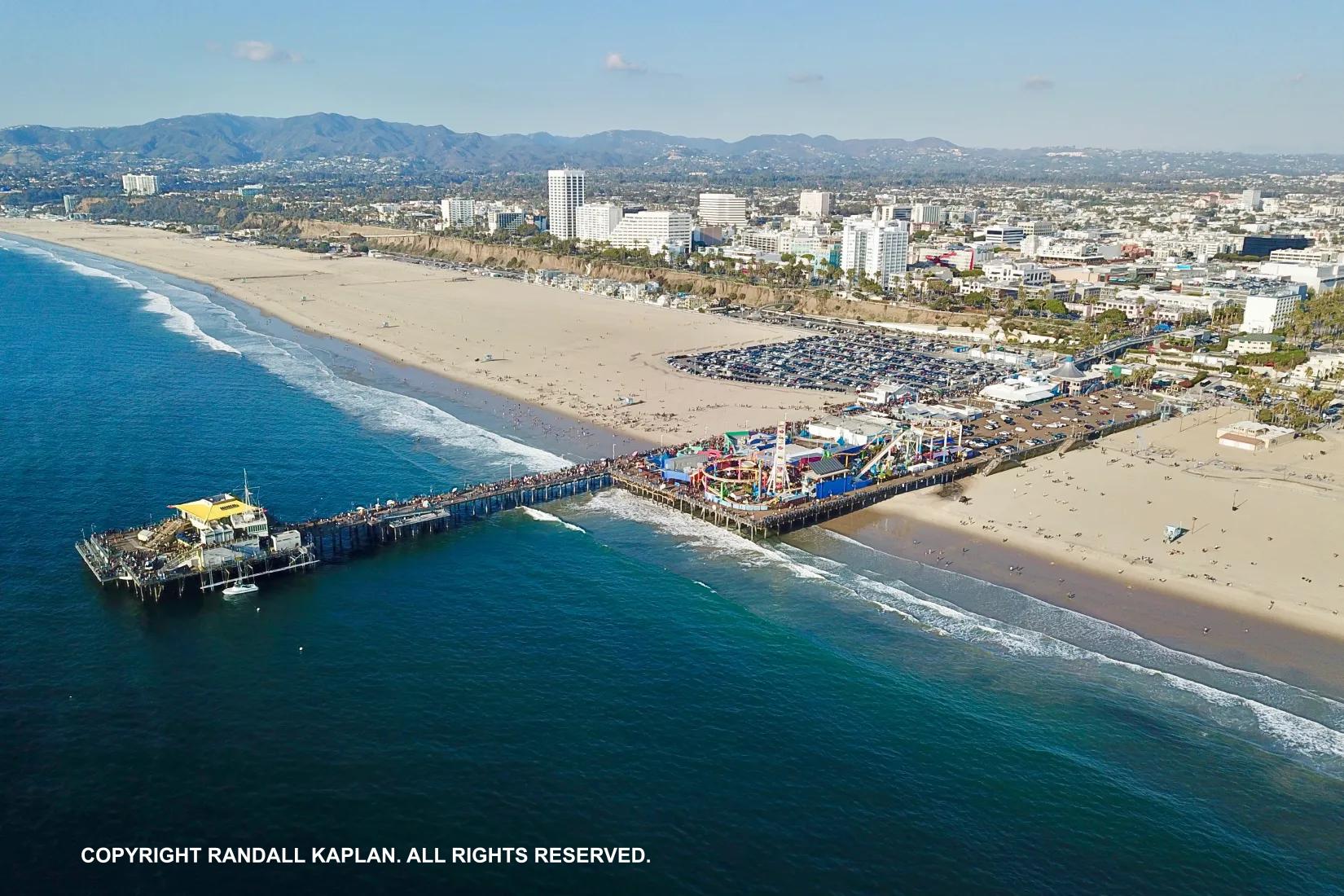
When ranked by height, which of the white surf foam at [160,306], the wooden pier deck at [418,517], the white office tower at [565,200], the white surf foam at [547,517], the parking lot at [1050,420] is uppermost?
the white office tower at [565,200]

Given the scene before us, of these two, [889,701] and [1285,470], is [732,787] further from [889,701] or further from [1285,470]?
[1285,470]

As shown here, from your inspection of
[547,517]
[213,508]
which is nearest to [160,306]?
[213,508]

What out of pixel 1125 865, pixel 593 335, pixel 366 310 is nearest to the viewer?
pixel 1125 865

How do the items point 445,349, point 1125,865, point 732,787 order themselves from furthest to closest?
point 445,349 < point 732,787 < point 1125,865

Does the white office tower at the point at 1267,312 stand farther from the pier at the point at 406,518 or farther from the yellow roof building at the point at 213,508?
the yellow roof building at the point at 213,508

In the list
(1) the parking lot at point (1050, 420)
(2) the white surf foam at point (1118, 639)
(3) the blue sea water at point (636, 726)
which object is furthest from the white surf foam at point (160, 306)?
(2) the white surf foam at point (1118, 639)

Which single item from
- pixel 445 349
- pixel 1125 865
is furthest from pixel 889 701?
pixel 445 349

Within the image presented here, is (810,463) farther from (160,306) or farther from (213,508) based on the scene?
(160,306)

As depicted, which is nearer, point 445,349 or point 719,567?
point 719,567
